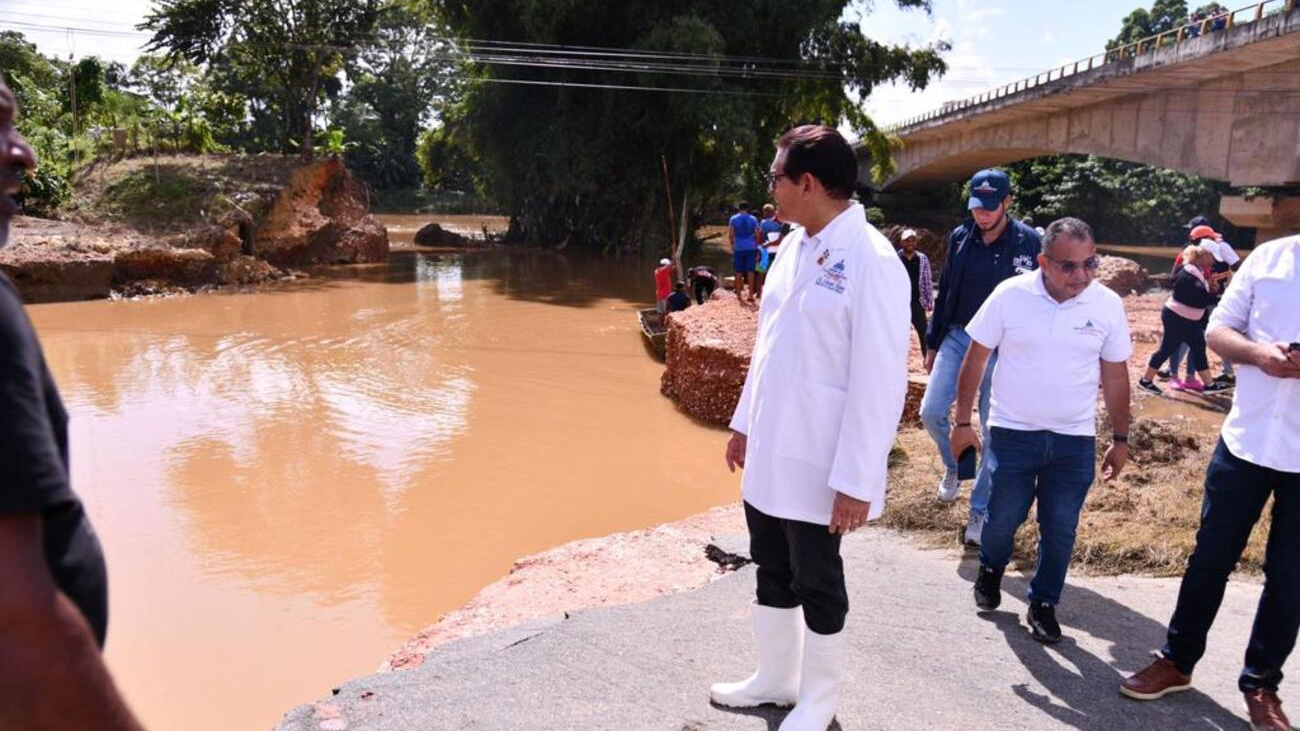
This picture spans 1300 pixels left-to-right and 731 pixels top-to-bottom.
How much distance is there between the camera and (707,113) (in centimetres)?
2452

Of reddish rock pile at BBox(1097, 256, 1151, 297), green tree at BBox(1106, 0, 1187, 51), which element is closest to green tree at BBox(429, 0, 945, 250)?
reddish rock pile at BBox(1097, 256, 1151, 297)

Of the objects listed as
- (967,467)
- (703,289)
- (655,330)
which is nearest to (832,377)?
(967,467)

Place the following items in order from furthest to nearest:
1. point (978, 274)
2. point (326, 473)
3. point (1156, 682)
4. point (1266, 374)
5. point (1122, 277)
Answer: point (1122, 277)
point (326, 473)
point (978, 274)
point (1156, 682)
point (1266, 374)

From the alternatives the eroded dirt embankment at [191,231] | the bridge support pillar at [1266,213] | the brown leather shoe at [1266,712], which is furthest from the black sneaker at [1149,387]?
the eroded dirt embankment at [191,231]

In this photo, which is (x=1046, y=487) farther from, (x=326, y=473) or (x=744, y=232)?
(x=744, y=232)

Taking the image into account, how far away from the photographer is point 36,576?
1187 mm

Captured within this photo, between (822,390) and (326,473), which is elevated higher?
(822,390)

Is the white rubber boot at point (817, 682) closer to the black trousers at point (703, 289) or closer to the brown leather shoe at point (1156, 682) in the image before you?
the brown leather shoe at point (1156, 682)

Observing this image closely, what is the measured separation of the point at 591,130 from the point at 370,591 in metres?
23.0

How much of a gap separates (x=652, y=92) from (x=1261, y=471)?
2428 centimetres

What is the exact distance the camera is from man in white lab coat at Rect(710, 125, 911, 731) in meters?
2.91

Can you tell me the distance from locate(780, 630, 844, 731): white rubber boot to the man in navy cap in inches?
79.6

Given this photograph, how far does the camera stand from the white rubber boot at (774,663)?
329 cm

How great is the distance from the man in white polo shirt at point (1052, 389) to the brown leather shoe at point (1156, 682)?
46cm
